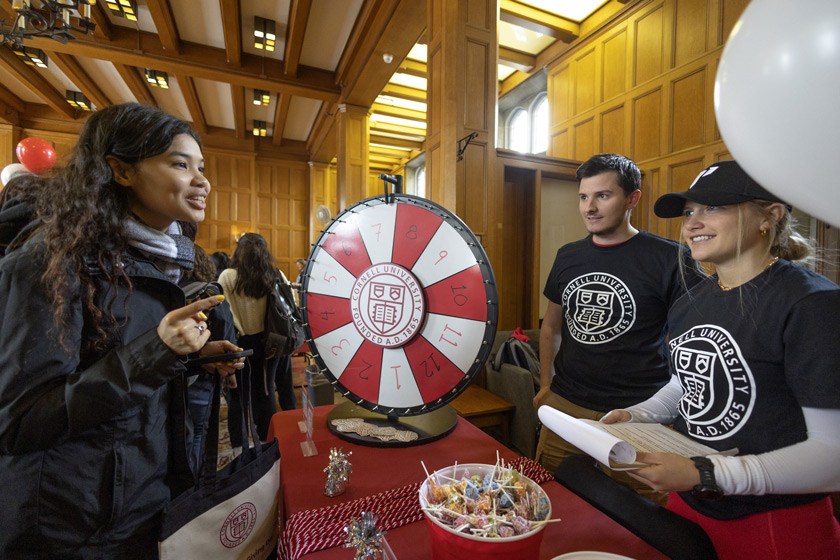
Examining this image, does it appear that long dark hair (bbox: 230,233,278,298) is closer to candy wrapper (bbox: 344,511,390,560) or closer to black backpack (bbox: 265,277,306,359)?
black backpack (bbox: 265,277,306,359)

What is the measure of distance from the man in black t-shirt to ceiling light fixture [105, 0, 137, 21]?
17.4 ft

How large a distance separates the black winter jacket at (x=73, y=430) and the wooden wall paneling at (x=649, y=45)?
506 cm

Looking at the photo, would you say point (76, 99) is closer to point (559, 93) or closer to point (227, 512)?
point (559, 93)

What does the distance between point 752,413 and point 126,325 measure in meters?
1.29

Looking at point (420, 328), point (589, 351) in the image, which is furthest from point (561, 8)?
point (420, 328)

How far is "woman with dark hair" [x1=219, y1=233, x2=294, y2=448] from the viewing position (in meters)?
2.66

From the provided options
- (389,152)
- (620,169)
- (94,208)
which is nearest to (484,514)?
(94,208)

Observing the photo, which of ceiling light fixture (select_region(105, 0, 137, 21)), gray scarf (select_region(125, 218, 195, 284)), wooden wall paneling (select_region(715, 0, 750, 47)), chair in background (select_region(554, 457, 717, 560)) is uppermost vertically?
ceiling light fixture (select_region(105, 0, 137, 21))

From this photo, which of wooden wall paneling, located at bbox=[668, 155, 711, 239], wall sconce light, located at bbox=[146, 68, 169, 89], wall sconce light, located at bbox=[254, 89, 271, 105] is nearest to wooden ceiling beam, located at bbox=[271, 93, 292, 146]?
wall sconce light, located at bbox=[254, 89, 271, 105]

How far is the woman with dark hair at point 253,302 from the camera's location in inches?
105

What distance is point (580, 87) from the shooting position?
16.5 ft

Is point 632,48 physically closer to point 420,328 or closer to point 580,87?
point 580,87

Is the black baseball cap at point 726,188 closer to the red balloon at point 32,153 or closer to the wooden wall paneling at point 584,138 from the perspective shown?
the wooden wall paneling at point 584,138

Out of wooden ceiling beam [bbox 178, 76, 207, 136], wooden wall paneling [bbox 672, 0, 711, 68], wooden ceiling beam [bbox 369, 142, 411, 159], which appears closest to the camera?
wooden wall paneling [bbox 672, 0, 711, 68]
